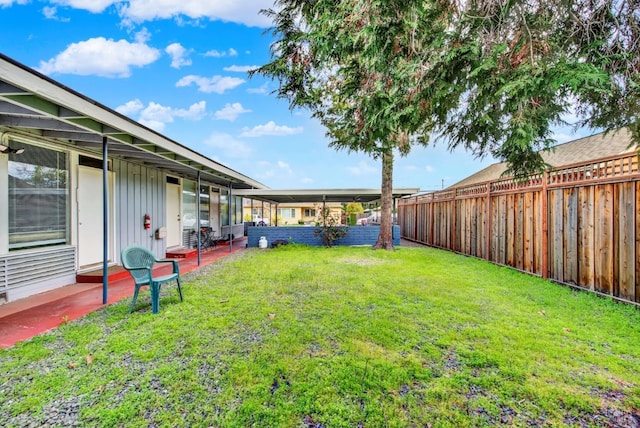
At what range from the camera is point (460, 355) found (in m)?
2.70

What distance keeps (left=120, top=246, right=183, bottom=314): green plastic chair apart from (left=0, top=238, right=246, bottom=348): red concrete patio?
0.69 meters

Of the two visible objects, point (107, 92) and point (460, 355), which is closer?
point (460, 355)

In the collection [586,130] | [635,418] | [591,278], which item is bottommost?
[635,418]

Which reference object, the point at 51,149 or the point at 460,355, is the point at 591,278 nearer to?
the point at 460,355

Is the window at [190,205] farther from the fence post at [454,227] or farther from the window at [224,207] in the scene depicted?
the fence post at [454,227]

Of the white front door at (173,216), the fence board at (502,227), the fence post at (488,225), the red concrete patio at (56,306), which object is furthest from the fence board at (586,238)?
the white front door at (173,216)

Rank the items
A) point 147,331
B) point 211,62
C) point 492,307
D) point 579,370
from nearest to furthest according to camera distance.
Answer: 1. point 579,370
2. point 147,331
3. point 492,307
4. point 211,62

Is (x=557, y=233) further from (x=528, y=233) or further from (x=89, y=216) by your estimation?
(x=89, y=216)

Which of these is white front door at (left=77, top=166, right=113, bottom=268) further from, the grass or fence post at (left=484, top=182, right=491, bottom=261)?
fence post at (left=484, top=182, right=491, bottom=261)

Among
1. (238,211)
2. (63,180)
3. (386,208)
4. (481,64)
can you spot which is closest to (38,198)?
(63,180)

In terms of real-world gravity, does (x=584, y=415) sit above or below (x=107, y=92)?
below

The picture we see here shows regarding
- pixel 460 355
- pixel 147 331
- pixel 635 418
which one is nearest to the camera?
pixel 635 418

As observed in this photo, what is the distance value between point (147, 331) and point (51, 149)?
3799 mm

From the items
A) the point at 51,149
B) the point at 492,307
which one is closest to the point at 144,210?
the point at 51,149
